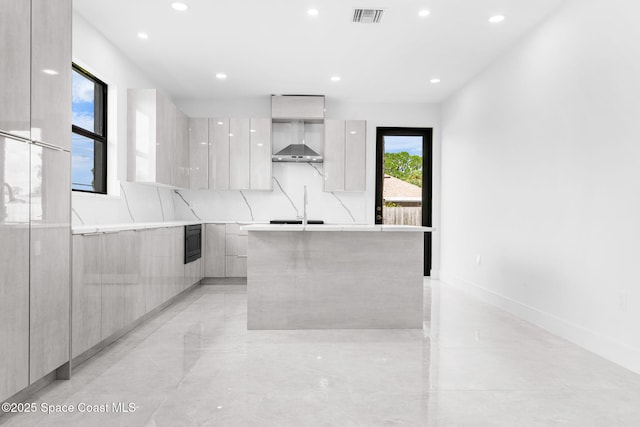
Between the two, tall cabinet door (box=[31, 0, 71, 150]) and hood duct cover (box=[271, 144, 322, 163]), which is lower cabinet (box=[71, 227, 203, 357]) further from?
hood duct cover (box=[271, 144, 322, 163])

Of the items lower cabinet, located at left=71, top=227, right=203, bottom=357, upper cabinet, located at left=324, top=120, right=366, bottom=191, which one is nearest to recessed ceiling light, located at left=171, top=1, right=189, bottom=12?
lower cabinet, located at left=71, top=227, right=203, bottom=357

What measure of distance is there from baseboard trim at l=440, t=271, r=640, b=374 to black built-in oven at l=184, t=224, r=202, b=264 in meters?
3.47

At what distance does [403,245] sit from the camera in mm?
3736

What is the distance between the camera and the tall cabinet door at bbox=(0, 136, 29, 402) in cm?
194

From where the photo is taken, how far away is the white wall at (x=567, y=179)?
2.81m

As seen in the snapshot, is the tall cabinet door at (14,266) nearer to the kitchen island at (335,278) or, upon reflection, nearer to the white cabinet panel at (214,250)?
the kitchen island at (335,278)

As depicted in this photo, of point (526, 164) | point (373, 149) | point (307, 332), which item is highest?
point (373, 149)

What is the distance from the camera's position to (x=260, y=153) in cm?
609

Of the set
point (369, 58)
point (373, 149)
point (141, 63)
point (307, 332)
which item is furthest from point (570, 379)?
point (141, 63)

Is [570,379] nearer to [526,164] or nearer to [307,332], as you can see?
[307,332]

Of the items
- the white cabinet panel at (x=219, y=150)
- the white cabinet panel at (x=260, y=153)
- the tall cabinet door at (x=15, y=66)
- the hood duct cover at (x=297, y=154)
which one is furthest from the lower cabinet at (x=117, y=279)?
the hood duct cover at (x=297, y=154)

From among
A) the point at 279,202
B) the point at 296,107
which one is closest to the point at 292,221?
the point at 279,202

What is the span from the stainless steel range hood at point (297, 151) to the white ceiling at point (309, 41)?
1.86 ft

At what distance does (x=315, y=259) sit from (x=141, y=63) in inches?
126
